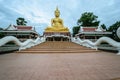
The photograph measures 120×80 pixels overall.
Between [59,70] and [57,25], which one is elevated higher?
[57,25]

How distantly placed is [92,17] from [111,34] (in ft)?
36.7

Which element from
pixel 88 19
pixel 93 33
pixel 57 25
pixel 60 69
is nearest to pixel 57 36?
pixel 57 25

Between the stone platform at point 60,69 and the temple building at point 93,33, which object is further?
the temple building at point 93,33

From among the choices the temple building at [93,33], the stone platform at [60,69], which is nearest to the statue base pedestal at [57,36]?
the temple building at [93,33]

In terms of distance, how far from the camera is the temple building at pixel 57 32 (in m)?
28.1

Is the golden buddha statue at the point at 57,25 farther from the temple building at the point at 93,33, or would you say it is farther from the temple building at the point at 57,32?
the temple building at the point at 93,33

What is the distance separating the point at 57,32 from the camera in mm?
28891

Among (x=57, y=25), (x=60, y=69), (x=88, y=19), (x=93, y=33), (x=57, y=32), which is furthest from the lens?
(x=88, y=19)

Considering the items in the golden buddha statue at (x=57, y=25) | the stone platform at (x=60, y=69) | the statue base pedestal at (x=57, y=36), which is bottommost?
the stone platform at (x=60, y=69)

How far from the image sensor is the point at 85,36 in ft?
103

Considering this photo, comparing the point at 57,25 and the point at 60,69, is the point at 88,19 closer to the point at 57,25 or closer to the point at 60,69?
the point at 57,25

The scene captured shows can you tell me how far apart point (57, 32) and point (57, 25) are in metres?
2.20

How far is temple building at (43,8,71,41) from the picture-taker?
1107 inches

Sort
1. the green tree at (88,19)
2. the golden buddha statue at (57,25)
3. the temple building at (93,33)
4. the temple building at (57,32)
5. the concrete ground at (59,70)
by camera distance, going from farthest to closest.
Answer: the green tree at (88,19), the temple building at (93,33), the golden buddha statue at (57,25), the temple building at (57,32), the concrete ground at (59,70)
